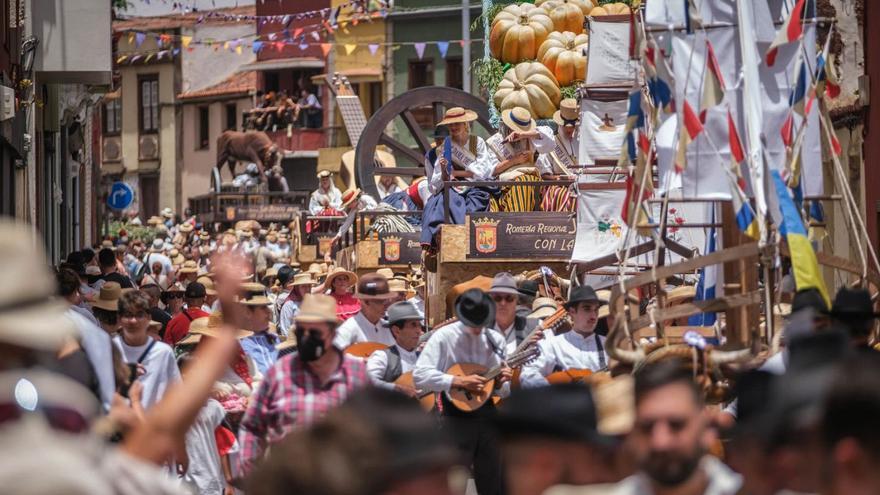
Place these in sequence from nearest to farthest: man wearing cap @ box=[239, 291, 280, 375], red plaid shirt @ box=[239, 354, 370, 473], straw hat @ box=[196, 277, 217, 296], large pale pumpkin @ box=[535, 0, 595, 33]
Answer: red plaid shirt @ box=[239, 354, 370, 473], man wearing cap @ box=[239, 291, 280, 375], straw hat @ box=[196, 277, 217, 296], large pale pumpkin @ box=[535, 0, 595, 33]

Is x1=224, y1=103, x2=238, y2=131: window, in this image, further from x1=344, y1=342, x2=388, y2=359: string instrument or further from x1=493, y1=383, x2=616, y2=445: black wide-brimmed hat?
x1=493, y1=383, x2=616, y2=445: black wide-brimmed hat

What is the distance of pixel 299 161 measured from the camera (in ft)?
196

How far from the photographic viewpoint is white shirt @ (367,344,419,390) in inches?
422

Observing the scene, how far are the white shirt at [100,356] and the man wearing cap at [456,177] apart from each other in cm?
1127

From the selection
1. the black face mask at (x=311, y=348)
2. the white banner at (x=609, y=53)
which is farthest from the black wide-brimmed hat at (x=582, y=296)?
the white banner at (x=609, y=53)

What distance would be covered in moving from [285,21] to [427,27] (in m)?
6.53

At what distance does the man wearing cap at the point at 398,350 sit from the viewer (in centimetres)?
1075

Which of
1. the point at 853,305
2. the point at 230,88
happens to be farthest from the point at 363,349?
the point at 230,88

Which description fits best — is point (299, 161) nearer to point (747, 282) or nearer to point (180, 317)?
point (180, 317)

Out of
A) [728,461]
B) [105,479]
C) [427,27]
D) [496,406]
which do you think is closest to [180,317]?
[496,406]

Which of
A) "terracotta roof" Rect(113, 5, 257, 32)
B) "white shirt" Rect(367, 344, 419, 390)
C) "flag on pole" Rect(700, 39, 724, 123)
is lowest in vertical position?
"white shirt" Rect(367, 344, 419, 390)

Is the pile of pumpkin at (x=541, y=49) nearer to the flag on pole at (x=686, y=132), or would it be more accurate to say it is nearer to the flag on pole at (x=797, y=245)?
the flag on pole at (x=686, y=132)

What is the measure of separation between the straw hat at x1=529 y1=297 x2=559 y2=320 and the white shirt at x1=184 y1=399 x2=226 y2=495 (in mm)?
3048

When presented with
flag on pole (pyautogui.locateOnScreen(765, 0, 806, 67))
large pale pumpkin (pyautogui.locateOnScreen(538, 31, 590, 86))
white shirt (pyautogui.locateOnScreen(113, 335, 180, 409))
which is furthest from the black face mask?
large pale pumpkin (pyautogui.locateOnScreen(538, 31, 590, 86))
